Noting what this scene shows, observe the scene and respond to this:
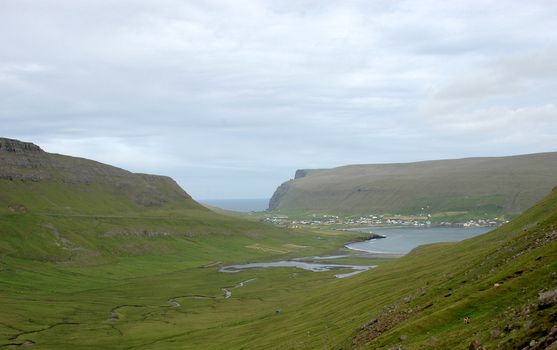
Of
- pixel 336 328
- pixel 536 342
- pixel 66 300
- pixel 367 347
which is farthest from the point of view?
pixel 66 300

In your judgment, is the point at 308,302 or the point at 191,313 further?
the point at 191,313

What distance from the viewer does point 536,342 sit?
26281 mm

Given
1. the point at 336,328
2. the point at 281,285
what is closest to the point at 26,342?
the point at 336,328

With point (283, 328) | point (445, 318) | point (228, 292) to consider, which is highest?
point (445, 318)

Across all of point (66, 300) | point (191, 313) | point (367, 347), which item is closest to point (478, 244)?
point (367, 347)

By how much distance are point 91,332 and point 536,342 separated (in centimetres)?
12395

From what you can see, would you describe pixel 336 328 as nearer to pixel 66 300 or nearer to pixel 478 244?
pixel 478 244

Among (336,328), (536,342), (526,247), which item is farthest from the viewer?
(336,328)

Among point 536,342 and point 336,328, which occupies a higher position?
point 536,342

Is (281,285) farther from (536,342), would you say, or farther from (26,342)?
(536,342)

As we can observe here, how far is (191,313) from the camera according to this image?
153 m

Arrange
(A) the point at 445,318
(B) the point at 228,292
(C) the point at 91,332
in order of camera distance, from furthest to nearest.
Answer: (B) the point at 228,292
(C) the point at 91,332
(A) the point at 445,318

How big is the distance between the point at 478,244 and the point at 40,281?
554ft

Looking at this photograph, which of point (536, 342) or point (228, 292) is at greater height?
point (536, 342)
